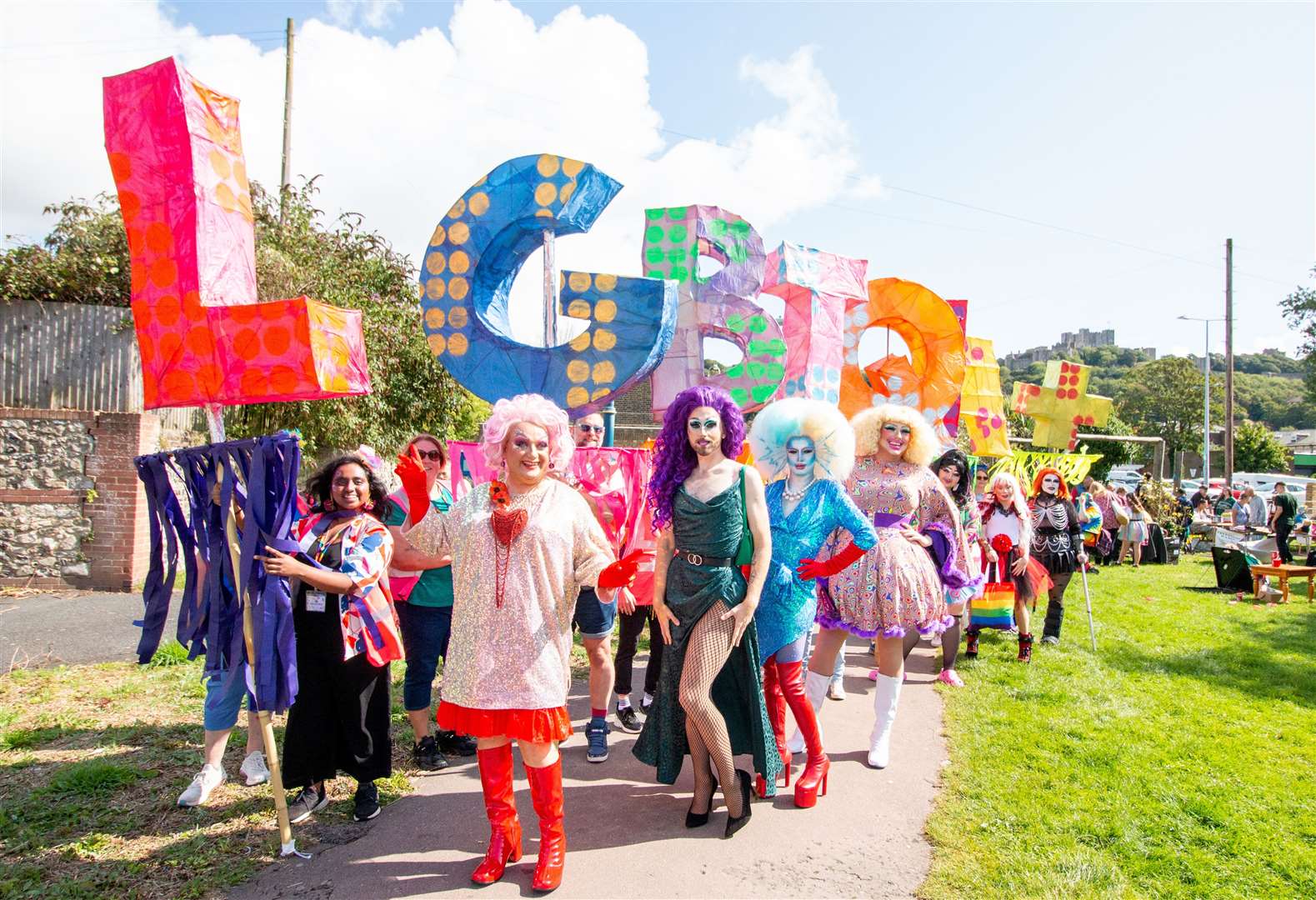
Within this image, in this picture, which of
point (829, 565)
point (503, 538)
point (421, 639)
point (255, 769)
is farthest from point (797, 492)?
point (255, 769)

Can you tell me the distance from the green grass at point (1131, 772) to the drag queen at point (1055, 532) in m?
0.72

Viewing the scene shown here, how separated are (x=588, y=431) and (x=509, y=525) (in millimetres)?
2317

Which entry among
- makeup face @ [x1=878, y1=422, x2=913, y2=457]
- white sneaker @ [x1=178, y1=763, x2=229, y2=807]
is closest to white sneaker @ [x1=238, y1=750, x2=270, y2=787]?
white sneaker @ [x1=178, y1=763, x2=229, y2=807]

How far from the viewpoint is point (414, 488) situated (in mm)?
3369

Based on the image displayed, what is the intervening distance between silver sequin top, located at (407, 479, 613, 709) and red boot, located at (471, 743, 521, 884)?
269mm

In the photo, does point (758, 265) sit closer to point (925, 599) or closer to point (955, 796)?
point (925, 599)

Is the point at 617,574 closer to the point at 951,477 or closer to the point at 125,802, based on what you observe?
the point at 125,802

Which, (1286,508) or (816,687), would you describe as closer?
(816,687)

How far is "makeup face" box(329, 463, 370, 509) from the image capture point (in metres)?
3.65

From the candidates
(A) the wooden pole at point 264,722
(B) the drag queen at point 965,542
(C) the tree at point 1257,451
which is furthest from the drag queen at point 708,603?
(C) the tree at point 1257,451

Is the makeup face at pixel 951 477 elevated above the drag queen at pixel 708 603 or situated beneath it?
elevated above

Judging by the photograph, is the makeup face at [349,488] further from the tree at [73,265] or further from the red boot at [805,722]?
the tree at [73,265]

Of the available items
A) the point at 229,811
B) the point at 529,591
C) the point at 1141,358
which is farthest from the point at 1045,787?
the point at 1141,358

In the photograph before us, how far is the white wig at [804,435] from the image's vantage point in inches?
164
